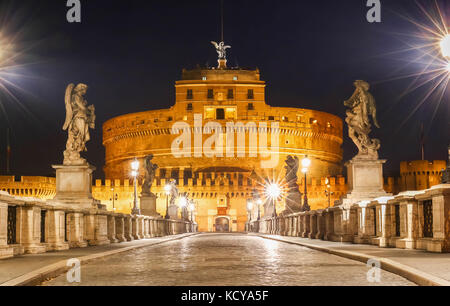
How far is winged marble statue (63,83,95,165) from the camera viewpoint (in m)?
17.0

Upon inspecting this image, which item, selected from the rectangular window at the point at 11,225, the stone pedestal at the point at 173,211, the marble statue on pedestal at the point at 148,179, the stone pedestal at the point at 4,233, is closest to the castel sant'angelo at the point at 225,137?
the stone pedestal at the point at 173,211

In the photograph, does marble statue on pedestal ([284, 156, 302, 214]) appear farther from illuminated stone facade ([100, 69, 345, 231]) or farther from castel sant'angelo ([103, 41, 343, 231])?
castel sant'angelo ([103, 41, 343, 231])

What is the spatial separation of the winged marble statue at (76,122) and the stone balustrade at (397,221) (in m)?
7.38

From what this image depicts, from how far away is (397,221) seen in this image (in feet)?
44.9

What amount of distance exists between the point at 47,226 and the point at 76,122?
185 inches

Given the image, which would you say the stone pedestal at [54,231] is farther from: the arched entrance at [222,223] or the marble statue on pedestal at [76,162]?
the arched entrance at [222,223]

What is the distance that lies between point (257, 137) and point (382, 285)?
9053 cm

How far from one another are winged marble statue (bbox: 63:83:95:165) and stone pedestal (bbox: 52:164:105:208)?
0.78 ft

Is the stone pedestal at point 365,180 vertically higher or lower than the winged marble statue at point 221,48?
lower

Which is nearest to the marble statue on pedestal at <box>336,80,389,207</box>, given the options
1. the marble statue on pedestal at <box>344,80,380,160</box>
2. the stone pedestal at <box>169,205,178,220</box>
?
the marble statue on pedestal at <box>344,80,380,160</box>

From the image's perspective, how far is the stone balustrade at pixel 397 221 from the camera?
10.9 meters

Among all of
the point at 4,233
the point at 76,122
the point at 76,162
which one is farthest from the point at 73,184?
the point at 4,233

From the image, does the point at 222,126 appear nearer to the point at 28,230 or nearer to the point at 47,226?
the point at 47,226
